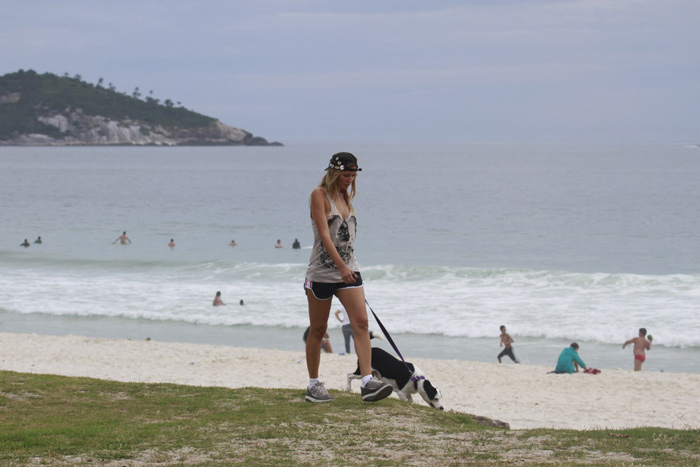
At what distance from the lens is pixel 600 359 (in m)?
19.4

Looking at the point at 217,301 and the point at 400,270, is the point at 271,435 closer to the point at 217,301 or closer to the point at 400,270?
the point at 217,301

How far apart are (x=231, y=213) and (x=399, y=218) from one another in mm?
13482

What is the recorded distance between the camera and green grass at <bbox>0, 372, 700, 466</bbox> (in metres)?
5.71

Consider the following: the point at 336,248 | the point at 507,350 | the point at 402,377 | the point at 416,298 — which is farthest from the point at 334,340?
the point at 336,248

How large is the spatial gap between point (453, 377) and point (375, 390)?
953cm

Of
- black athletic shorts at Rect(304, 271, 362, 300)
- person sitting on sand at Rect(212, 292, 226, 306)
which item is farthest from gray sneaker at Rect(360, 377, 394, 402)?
person sitting on sand at Rect(212, 292, 226, 306)

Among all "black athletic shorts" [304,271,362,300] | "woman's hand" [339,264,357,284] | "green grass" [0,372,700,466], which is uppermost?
"woman's hand" [339,264,357,284]

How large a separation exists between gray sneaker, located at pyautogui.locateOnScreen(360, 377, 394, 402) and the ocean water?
12.8 meters

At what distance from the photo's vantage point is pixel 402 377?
8.56m

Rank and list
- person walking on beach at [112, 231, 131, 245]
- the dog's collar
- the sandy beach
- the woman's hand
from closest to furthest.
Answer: the woman's hand → the dog's collar → the sandy beach → person walking on beach at [112, 231, 131, 245]

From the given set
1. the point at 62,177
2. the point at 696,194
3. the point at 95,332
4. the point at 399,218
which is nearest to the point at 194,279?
the point at 95,332

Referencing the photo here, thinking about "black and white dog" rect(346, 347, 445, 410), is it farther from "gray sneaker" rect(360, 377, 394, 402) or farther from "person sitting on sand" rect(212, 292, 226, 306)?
"person sitting on sand" rect(212, 292, 226, 306)

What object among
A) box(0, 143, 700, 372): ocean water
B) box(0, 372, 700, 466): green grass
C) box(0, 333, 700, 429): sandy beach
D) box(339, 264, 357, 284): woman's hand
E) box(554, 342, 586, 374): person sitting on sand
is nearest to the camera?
box(0, 372, 700, 466): green grass

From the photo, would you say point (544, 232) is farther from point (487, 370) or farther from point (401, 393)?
point (401, 393)
